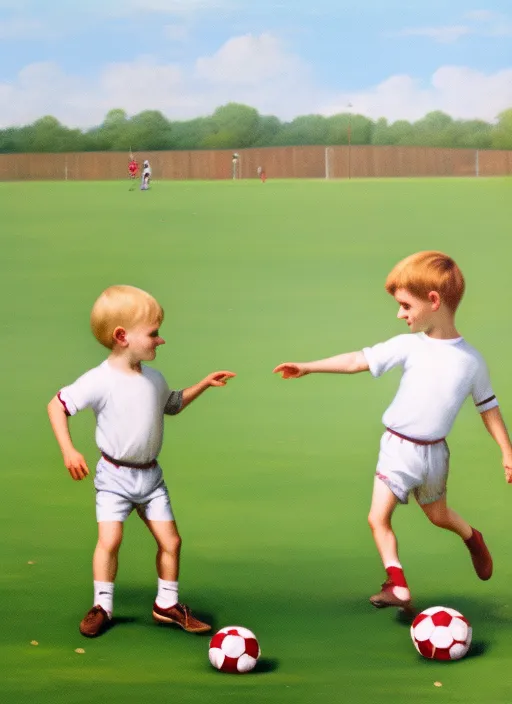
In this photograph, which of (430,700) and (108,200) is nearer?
(430,700)

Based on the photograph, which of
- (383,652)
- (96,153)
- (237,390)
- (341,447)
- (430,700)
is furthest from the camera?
(96,153)

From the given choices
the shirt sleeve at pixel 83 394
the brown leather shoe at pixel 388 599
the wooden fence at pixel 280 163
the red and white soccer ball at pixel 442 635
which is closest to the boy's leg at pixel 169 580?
the shirt sleeve at pixel 83 394

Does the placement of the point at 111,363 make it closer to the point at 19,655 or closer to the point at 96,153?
the point at 19,655

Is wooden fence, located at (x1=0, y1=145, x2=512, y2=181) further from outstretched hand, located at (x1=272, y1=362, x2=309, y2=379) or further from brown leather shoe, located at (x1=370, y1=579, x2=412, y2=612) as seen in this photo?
outstretched hand, located at (x1=272, y1=362, x2=309, y2=379)

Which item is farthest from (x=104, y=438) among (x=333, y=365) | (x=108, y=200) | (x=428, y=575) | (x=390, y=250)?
(x=108, y=200)

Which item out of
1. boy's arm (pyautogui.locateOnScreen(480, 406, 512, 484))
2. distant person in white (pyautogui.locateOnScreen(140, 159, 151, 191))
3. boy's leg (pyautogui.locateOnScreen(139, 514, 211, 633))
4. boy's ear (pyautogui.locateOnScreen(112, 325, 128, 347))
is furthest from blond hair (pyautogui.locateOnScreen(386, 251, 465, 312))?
distant person in white (pyautogui.locateOnScreen(140, 159, 151, 191))

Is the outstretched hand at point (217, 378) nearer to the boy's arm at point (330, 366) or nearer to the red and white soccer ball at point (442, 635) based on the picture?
the boy's arm at point (330, 366)

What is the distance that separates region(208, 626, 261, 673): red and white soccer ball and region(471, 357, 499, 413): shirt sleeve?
1.25 m

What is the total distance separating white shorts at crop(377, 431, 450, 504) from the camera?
4.87 meters

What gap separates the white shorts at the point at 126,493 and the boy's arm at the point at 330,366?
2.05 feet

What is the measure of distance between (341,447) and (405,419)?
10.9ft

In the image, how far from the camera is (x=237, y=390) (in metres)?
9.93

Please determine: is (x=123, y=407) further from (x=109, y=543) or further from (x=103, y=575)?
(x=103, y=575)

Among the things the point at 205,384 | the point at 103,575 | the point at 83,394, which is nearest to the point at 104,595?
the point at 103,575
